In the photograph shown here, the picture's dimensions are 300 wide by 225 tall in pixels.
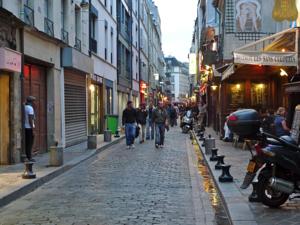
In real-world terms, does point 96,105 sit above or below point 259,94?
below

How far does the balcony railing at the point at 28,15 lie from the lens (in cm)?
1558

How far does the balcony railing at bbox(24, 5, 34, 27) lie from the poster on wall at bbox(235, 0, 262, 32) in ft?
35.8

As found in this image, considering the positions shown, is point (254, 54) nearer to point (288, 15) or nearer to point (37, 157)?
point (288, 15)

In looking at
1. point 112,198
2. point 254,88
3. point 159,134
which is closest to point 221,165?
point 112,198

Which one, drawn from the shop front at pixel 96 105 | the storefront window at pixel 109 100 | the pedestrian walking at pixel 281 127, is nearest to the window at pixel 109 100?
the storefront window at pixel 109 100

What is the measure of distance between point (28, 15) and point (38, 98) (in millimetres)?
2911

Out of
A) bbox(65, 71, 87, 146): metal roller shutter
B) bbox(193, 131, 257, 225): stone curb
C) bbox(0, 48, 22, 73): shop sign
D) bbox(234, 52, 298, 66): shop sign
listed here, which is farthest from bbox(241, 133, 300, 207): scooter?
bbox(65, 71, 87, 146): metal roller shutter

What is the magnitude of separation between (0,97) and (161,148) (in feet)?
26.3

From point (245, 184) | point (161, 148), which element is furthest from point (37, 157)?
point (245, 184)

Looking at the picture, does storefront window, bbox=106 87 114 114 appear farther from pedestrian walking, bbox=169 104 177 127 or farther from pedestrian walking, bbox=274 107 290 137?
pedestrian walking, bbox=274 107 290 137

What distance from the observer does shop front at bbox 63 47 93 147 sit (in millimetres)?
20508

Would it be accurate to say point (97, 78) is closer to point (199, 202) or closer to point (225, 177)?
point (225, 177)

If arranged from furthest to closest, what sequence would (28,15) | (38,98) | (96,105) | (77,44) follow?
(96,105) → (77,44) → (38,98) → (28,15)

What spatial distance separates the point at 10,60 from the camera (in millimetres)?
13320
